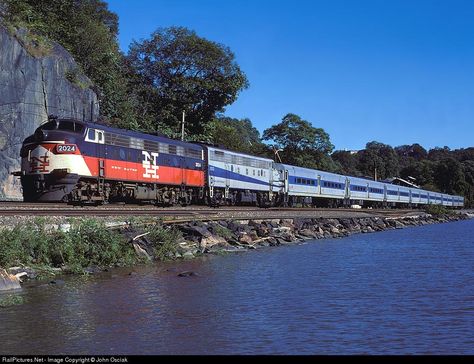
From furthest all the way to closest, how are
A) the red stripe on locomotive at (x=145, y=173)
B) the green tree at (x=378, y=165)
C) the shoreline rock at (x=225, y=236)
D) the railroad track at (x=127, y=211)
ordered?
the green tree at (x=378, y=165) < the red stripe on locomotive at (x=145, y=173) < the railroad track at (x=127, y=211) < the shoreline rock at (x=225, y=236)

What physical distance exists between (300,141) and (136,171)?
76397 millimetres

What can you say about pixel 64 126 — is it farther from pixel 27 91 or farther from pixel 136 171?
pixel 27 91

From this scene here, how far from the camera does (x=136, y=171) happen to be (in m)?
28.1

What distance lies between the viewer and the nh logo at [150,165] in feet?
94.8

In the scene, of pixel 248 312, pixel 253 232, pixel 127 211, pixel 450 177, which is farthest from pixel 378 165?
pixel 248 312

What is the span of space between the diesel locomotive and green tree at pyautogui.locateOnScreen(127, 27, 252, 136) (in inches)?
684

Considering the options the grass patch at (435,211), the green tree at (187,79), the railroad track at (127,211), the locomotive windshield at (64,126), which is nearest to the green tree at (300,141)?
the grass patch at (435,211)

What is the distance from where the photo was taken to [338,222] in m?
45.5

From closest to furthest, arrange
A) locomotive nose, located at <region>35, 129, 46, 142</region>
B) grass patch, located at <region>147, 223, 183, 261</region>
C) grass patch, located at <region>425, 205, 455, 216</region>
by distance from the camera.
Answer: grass patch, located at <region>147, 223, 183, 261</region> < locomotive nose, located at <region>35, 129, 46, 142</region> < grass patch, located at <region>425, 205, 455, 216</region>

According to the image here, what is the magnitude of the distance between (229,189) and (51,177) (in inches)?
734

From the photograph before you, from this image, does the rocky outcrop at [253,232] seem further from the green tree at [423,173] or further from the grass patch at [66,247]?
the green tree at [423,173]

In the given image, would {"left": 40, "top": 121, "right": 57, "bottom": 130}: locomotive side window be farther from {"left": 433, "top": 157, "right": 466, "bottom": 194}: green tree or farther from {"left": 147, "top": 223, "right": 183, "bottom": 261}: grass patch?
{"left": 433, "top": 157, "right": 466, "bottom": 194}: green tree

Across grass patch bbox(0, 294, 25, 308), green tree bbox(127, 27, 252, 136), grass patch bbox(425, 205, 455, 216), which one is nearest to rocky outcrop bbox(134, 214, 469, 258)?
grass patch bbox(0, 294, 25, 308)

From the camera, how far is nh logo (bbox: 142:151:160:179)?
28.9 metres
